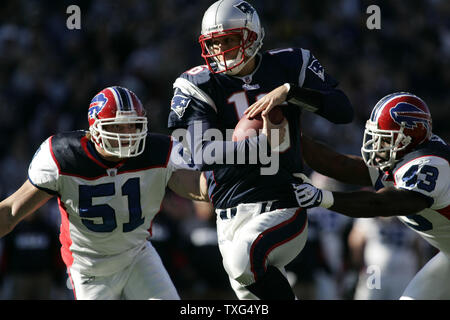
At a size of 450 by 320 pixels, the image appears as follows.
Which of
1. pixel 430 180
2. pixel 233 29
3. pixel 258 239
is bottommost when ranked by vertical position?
pixel 258 239

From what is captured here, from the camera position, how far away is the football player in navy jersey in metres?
4.08

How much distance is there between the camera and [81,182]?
4.56 metres

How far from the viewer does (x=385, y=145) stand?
4.50 meters

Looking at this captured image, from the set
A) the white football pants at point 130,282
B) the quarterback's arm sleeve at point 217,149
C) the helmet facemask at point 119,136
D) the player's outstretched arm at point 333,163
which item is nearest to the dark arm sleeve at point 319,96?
the quarterback's arm sleeve at point 217,149

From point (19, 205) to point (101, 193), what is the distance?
0.49m

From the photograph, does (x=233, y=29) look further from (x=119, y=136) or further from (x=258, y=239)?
(x=258, y=239)

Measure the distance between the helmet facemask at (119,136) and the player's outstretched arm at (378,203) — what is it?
104 cm

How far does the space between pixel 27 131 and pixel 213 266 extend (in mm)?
2998

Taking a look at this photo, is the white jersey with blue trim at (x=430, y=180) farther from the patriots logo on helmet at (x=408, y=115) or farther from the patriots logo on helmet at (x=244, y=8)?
the patriots logo on helmet at (x=244, y=8)

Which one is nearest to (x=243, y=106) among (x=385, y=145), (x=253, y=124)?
(x=253, y=124)

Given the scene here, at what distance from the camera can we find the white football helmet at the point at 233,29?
4211mm

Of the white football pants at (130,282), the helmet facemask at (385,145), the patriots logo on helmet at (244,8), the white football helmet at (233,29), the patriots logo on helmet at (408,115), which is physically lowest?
the white football pants at (130,282)

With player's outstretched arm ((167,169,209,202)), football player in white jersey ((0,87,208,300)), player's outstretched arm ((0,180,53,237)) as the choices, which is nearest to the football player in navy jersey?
player's outstretched arm ((167,169,209,202))

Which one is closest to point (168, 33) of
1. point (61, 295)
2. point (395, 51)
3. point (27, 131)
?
point (27, 131)
